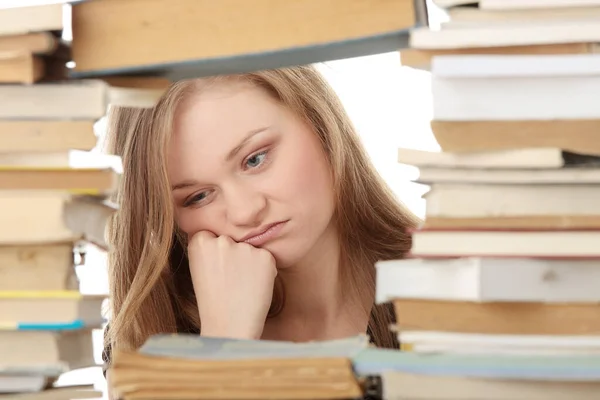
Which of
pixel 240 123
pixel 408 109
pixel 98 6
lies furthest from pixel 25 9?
pixel 408 109

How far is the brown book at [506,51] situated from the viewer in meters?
1.12

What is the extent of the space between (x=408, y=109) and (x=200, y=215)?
1090mm

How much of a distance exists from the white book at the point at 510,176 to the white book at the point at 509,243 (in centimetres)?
6

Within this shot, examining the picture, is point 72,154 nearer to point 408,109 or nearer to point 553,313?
point 553,313

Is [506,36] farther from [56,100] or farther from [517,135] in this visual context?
[56,100]

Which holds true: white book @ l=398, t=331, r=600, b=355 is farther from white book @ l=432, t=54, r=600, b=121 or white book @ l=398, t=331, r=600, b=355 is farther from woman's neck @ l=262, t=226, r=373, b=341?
woman's neck @ l=262, t=226, r=373, b=341

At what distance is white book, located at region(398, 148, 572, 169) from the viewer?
1100 mm

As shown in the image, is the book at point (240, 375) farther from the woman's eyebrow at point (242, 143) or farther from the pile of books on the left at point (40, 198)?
the woman's eyebrow at point (242, 143)

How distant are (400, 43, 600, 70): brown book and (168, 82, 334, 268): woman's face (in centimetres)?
45

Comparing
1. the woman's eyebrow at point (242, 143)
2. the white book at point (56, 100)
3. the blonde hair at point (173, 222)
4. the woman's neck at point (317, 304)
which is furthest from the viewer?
the woman's neck at point (317, 304)

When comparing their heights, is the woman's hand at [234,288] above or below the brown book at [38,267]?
below

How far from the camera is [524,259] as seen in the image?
110 cm

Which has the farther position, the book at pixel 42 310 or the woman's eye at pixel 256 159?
the woman's eye at pixel 256 159

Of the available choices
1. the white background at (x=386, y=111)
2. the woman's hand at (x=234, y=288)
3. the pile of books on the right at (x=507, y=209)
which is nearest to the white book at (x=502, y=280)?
the pile of books on the right at (x=507, y=209)
